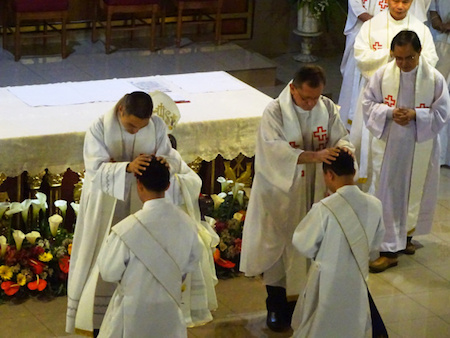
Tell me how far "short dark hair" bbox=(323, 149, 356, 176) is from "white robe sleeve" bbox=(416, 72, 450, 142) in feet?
5.32

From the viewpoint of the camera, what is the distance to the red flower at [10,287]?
5.81 m

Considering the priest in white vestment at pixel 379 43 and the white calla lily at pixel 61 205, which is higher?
the priest in white vestment at pixel 379 43

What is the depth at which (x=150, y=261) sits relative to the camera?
433 cm

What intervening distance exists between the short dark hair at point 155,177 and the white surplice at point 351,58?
454cm

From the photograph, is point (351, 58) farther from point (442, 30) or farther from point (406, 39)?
point (406, 39)

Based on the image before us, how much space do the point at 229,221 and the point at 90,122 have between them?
1176 mm

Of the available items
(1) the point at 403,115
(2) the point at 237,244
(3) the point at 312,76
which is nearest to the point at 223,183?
(2) the point at 237,244

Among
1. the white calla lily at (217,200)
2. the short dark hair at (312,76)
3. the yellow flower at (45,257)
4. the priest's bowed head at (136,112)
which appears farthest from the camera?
the white calla lily at (217,200)

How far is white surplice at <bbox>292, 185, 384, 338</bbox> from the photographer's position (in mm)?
4762

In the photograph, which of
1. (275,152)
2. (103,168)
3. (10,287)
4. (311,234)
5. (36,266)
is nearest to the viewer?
(311,234)

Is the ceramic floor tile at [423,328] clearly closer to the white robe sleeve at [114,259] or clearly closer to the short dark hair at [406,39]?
the short dark hair at [406,39]

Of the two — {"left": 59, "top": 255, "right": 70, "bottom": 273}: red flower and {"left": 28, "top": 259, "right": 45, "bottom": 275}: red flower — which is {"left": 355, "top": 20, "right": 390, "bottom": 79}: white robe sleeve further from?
{"left": 28, "top": 259, "right": 45, "bottom": 275}: red flower

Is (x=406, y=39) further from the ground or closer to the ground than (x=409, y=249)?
further from the ground

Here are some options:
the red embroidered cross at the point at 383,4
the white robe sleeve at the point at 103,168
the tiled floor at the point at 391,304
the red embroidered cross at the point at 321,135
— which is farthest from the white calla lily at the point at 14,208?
the red embroidered cross at the point at 383,4
